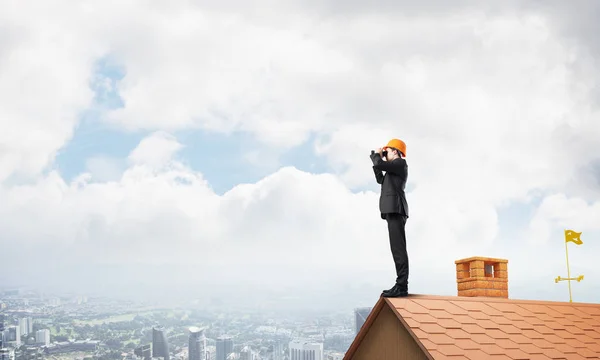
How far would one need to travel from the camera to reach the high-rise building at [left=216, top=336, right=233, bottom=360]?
30.1 m

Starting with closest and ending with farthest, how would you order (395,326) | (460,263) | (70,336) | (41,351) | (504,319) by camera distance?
(395,326)
(504,319)
(460,263)
(41,351)
(70,336)

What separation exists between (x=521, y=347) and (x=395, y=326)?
1.80 meters

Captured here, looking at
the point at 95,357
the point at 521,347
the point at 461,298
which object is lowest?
the point at 95,357

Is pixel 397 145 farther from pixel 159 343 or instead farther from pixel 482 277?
pixel 159 343

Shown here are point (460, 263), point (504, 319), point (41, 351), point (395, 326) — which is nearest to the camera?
point (395, 326)

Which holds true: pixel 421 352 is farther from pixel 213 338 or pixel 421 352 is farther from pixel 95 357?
pixel 95 357

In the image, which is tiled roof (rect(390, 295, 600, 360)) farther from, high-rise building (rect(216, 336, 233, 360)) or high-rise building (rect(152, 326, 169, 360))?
high-rise building (rect(152, 326, 169, 360))

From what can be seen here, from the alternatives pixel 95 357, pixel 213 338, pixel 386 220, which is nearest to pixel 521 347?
pixel 386 220

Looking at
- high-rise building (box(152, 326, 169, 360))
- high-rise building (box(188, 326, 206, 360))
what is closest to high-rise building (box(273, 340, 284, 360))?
high-rise building (box(188, 326, 206, 360))

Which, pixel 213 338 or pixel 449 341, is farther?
pixel 213 338

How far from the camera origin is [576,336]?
32.7 feet

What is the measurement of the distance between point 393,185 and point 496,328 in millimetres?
2511

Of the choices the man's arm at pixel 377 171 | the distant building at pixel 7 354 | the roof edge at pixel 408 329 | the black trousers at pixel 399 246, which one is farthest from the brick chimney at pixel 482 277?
the distant building at pixel 7 354

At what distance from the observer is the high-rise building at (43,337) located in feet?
108
